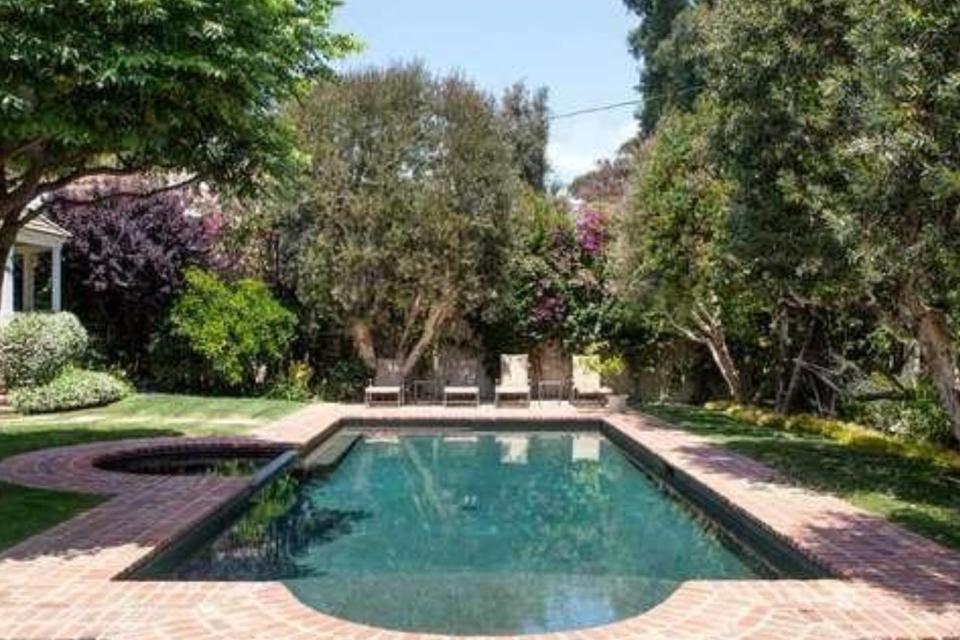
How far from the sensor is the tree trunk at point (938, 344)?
32.2ft

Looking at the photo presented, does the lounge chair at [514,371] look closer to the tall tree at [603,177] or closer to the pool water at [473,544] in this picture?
the pool water at [473,544]

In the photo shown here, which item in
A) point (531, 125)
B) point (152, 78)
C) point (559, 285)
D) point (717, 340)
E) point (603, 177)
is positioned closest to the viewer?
point (152, 78)

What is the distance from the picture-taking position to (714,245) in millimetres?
13617

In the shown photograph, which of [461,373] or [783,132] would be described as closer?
[783,132]

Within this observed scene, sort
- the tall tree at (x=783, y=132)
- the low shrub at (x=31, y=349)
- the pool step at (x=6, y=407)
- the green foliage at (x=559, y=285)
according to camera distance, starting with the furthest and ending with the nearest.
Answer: the green foliage at (x=559, y=285) < the low shrub at (x=31, y=349) < the pool step at (x=6, y=407) < the tall tree at (x=783, y=132)

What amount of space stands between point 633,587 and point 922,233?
11.9ft

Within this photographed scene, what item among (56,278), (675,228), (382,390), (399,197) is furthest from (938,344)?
(56,278)

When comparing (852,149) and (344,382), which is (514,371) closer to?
(344,382)

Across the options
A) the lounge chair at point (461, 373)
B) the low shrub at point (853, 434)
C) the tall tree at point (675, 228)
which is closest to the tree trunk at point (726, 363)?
the low shrub at point (853, 434)

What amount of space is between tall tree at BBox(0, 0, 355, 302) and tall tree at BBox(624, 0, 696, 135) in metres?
24.8

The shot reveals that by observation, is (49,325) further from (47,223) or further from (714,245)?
(714,245)

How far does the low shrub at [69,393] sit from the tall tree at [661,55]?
67.4 ft

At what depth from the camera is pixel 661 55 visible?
34031 millimetres

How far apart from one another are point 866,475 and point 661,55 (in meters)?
25.3
